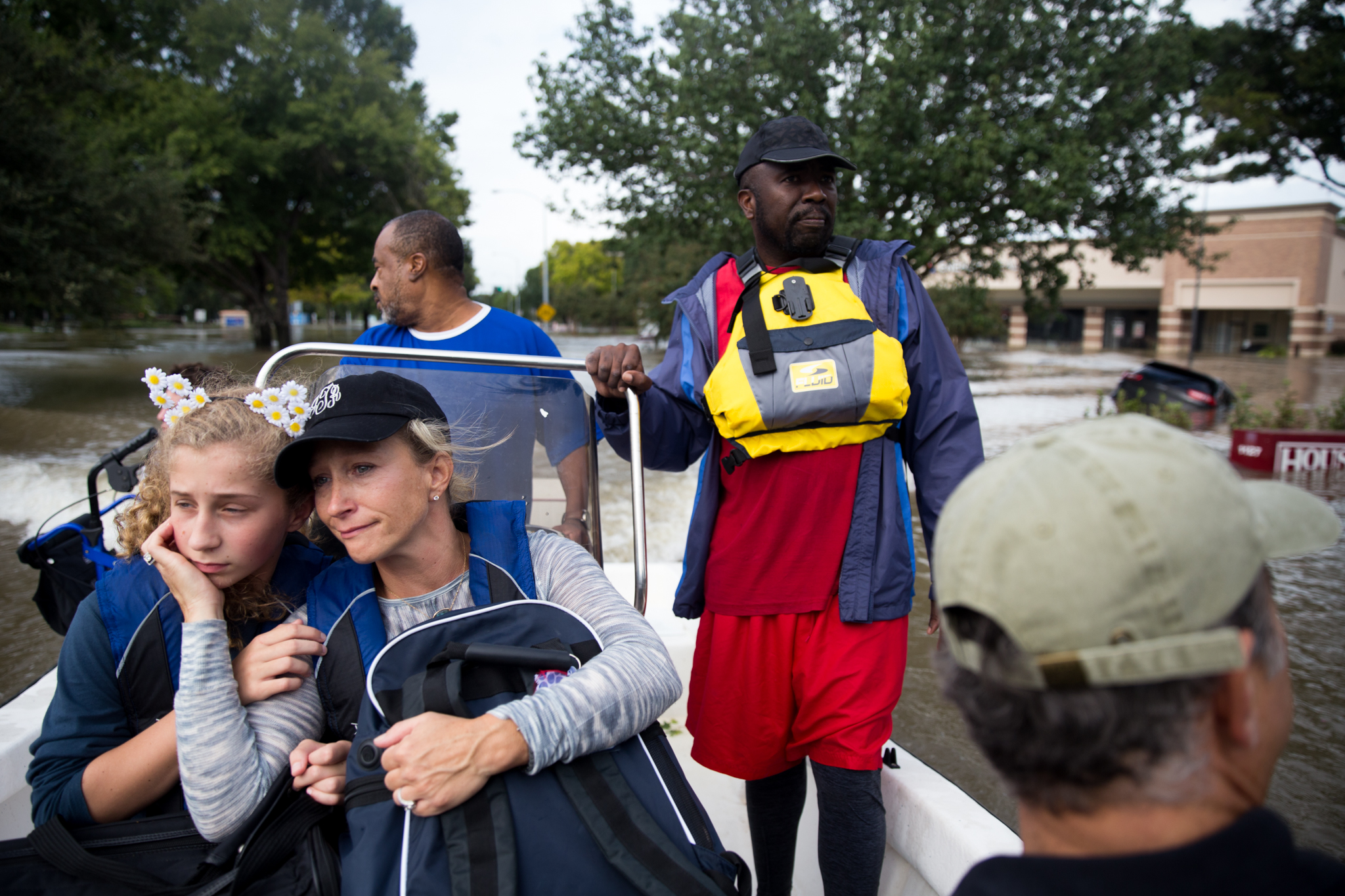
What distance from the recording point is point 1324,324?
40531mm

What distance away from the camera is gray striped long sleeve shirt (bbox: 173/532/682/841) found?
133 centimetres

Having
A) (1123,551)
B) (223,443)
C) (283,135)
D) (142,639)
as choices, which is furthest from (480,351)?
(283,135)

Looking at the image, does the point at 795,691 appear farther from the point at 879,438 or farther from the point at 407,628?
the point at 407,628

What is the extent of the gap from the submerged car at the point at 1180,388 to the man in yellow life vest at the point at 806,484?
15.0 metres

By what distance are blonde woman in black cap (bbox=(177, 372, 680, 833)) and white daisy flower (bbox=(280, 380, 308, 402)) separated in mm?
28

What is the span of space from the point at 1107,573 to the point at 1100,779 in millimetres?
189

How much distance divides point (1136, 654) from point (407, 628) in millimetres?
1360

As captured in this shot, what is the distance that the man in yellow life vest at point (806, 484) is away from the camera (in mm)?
1877

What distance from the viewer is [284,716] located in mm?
1486

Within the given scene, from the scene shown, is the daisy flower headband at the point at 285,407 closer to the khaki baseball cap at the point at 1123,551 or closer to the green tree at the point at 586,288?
the khaki baseball cap at the point at 1123,551

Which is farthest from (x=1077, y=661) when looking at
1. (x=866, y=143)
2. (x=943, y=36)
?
(x=943, y=36)

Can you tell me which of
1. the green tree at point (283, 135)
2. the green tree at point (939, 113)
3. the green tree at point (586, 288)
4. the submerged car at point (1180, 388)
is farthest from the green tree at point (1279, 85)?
the green tree at point (586, 288)

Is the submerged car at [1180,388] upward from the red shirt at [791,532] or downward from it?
downward

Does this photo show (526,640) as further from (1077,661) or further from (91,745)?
(1077,661)
